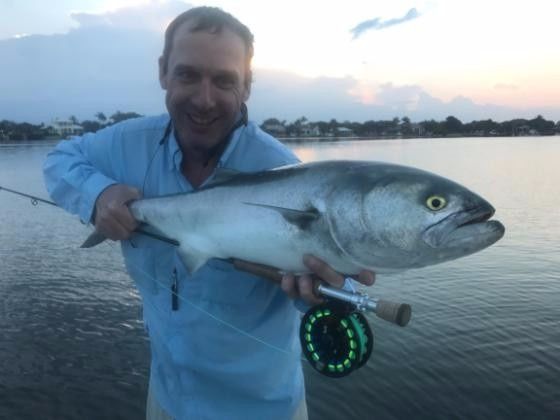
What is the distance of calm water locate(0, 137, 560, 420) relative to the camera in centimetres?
894

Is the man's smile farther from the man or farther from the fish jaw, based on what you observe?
the fish jaw

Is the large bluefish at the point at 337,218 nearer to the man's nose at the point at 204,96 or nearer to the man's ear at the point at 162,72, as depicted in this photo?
the man's nose at the point at 204,96

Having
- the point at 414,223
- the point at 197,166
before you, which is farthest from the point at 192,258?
the point at 414,223

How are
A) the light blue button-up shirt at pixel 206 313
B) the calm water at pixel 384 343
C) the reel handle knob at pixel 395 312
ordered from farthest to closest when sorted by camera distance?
the calm water at pixel 384 343, the light blue button-up shirt at pixel 206 313, the reel handle knob at pixel 395 312

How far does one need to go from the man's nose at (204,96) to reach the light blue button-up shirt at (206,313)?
1.05 ft

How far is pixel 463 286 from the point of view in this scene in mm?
13914

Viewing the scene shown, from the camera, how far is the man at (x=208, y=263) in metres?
3.31

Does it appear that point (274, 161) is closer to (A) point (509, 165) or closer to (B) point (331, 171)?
(B) point (331, 171)

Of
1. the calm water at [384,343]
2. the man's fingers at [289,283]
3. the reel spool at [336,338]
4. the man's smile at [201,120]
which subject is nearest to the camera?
the man's fingers at [289,283]

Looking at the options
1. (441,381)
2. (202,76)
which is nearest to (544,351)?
(441,381)

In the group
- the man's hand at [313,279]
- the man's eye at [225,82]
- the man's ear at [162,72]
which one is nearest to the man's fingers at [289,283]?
the man's hand at [313,279]

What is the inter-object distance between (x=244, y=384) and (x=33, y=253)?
1628cm

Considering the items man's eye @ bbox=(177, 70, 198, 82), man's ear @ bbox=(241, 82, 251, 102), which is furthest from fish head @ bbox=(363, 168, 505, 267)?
man's eye @ bbox=(177, 70, 198, 82)

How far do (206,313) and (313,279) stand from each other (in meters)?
0.89
